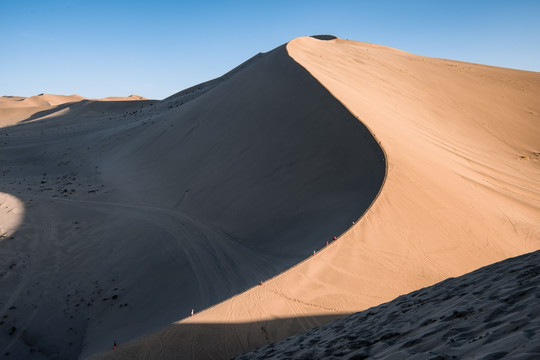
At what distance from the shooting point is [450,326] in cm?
324

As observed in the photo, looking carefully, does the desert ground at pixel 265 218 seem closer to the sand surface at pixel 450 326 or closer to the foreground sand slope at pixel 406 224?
the foreground sand slope at pixel 406 224

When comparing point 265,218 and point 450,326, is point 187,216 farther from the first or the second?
point 450,326

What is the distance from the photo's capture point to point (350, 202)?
29.4 feet

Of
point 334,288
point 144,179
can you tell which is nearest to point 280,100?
point 144,179

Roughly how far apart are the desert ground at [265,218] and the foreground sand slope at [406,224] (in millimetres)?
36

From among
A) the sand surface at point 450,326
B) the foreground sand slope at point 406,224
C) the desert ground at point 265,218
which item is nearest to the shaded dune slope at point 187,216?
the desert ground at point 265,218

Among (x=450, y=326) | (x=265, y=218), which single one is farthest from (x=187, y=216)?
(x=450, y=326)

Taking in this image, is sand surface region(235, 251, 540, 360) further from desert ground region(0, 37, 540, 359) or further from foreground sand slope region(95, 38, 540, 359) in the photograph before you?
foreground sand slope region(95, 38, 540, 359)

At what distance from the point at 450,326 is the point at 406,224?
5.15 m

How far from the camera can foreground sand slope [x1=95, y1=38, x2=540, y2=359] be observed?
5.77 m

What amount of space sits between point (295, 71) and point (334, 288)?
38.7 ft

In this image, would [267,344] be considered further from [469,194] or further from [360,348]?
[469,194]

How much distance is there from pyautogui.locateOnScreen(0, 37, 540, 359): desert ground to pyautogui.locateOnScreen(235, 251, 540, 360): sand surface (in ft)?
1.15

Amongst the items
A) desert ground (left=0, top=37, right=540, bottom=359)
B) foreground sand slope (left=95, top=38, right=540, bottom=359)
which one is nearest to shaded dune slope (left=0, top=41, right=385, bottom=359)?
desert ground (left=0, top=37, right=540, bottom=359)
